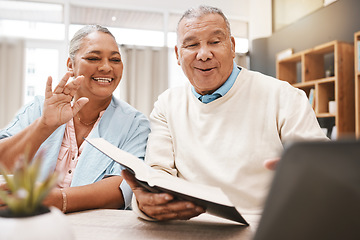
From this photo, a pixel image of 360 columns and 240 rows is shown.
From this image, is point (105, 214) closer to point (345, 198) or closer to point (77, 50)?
point (345, 198)

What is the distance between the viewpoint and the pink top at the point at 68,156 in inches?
55.1

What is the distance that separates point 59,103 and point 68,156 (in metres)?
0.27

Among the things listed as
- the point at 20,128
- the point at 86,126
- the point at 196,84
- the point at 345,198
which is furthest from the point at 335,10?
the point at 345,198

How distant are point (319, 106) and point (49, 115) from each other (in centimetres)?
314

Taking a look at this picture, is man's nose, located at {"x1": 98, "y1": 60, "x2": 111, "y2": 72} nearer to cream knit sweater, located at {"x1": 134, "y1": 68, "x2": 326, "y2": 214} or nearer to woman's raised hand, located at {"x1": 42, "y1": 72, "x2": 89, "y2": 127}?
woman's raised hand, located at {"x1": 42, "y1": 72, "x2": 89, "y2": 127}

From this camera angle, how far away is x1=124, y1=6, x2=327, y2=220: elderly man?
3.98ft

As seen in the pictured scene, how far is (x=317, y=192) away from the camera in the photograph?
0.30 m

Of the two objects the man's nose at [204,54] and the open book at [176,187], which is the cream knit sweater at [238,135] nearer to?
the man's nose at [204,54]

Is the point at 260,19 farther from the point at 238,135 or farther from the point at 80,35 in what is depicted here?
the point at 238,135

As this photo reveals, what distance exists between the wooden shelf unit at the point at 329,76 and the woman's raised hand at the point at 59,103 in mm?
2459

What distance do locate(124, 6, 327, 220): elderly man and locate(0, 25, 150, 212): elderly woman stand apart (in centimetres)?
15

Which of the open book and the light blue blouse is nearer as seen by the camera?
the open book

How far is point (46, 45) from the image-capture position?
5270mm

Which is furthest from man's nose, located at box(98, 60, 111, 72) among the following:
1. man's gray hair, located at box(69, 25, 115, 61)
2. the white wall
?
the white wall
